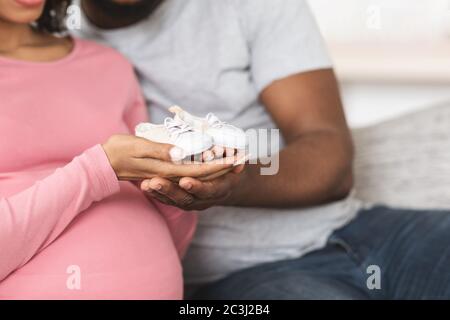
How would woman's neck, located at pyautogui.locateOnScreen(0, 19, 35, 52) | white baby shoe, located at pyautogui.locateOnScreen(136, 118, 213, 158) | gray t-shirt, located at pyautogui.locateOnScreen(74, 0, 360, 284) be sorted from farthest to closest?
gray t-shirt, located at pyautogui.locateOnScreen(74, 0, 360, 284), woman's neck, located at pyautogui.locateOnScreen(0, 19, 35, 52), white baby shoe, located at pyautogui.locateOnScreen(136, 118, 213, 158)

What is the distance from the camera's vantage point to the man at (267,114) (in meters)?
1.17

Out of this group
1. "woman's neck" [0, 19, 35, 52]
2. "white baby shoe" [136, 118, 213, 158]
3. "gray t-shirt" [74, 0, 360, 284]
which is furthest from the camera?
"gray t-shirt" [74, 0, 360, 284]

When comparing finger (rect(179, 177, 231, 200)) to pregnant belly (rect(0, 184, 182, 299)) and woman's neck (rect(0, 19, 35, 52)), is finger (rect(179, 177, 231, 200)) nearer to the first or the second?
pregnant belly (rect(0, 184, 182, 299))

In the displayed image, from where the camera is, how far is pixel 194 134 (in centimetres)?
82

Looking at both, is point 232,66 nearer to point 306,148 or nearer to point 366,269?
point 306,148

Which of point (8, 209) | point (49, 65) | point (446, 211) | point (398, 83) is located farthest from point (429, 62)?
point (8, 209)

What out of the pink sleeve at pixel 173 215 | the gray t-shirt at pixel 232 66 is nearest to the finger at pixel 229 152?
the pink sleeve at pixel 173 215

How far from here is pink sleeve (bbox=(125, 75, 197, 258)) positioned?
110 cm

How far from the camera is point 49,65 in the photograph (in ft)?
3.58

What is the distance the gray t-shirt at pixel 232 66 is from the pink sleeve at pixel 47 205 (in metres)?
0.34

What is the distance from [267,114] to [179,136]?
1.50 ft

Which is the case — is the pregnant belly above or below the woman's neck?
below

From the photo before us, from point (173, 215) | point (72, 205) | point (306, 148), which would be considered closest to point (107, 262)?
point (72, 205)

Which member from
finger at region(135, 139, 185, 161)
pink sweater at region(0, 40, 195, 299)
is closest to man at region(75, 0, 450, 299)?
pink sweater at region(0, 40, 195, 299)
